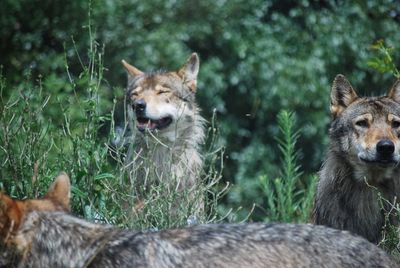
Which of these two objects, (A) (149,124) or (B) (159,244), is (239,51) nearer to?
(A) (149,124)

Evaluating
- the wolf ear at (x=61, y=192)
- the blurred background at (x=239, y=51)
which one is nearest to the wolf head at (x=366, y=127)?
the wolf ear at (x=61, y=192)

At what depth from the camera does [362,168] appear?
827 cm

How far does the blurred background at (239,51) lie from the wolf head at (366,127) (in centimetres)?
640

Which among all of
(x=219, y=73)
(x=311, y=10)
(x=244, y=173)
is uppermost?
(x=311, y=10)

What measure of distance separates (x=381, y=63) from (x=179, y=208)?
2.11 metres

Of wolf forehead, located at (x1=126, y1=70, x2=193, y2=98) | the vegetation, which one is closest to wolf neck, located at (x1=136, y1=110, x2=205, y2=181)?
wolf forehead, located at (x1=126, y1=70, x2=193, y2=98)

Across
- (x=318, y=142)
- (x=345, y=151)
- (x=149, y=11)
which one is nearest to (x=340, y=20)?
(x=318, y=142)

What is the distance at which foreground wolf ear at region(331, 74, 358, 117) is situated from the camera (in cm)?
860

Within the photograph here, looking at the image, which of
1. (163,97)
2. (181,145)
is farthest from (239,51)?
(181,145)

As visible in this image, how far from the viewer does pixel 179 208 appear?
7000mm

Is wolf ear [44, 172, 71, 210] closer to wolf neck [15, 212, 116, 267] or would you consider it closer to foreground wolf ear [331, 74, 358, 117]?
wolf neck [15, 212, 116, 267]

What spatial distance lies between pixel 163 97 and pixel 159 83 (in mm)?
228

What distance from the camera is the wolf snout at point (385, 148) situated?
8.02 m

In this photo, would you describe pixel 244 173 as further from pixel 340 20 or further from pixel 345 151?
pixel 345 151
